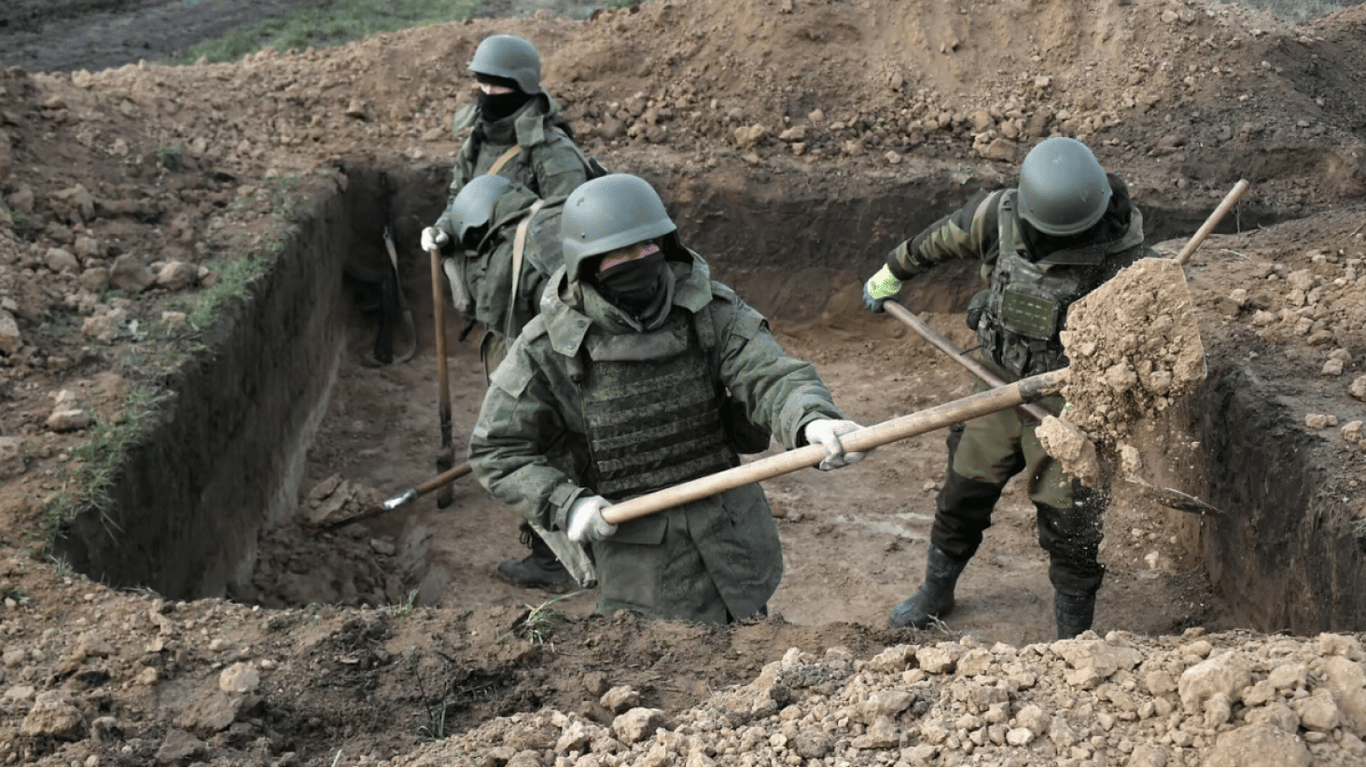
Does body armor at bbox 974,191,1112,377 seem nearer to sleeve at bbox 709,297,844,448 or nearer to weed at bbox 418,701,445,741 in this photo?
sleeve at bbox 709,297,844,448

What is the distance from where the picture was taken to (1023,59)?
1038 centimetres

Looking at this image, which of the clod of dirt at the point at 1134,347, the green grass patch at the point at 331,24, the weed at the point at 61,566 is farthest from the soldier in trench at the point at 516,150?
the green grass patch at the point at 331,24

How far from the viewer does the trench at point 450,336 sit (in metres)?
5.20

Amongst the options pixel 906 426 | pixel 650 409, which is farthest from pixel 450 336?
pixel 906 426

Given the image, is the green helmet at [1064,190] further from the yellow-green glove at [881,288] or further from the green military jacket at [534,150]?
the green military jacket at [534,150]

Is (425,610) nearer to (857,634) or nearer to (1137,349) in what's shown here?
(857,634)

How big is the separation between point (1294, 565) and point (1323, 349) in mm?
1210

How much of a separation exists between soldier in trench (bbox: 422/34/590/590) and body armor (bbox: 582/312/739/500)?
2.37 meters

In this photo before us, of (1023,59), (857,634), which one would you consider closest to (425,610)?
(857,634)

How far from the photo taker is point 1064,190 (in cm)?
505

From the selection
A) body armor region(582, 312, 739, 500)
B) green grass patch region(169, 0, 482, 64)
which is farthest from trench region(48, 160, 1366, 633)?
green grass patch region(169, 0, 482, 64)

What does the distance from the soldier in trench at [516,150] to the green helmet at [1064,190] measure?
265 cm

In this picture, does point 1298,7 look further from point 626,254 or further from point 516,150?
point 626,254

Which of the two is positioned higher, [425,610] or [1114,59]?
[1114,59]
